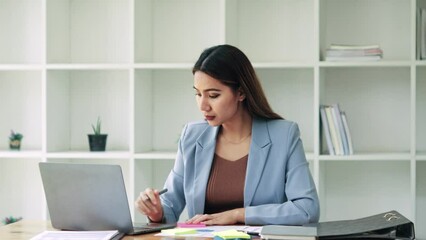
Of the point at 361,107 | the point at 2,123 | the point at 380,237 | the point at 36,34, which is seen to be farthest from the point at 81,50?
the point at 380,237

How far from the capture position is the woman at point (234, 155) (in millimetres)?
2779

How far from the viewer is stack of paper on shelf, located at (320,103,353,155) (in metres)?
3.82

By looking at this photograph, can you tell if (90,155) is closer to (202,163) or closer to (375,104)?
(202,163)

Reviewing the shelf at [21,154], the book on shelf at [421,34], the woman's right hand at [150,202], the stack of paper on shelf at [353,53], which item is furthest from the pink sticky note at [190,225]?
the book on shelf at [421,34]

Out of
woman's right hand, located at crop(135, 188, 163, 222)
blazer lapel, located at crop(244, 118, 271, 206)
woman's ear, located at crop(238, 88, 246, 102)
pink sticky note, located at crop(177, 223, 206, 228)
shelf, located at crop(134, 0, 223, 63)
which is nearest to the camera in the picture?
pink sticky note, located at crop(177, 223, 206, 228)

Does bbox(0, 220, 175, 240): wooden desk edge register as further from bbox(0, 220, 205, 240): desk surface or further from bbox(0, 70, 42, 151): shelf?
bbox(0, 70, 42, 151): shelf

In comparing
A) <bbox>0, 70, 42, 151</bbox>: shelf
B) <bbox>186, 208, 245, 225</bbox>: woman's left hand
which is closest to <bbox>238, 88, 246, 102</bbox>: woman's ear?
<bbox>186, 208, 245, 225</bbox>: woman's left hand

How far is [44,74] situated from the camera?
158 inches

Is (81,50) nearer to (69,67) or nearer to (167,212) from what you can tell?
(69,67)

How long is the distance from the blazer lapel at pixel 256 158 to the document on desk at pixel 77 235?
60 centimetres

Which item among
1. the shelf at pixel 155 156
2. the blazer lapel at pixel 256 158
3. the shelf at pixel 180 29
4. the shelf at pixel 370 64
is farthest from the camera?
the shelf at pixel 180 29

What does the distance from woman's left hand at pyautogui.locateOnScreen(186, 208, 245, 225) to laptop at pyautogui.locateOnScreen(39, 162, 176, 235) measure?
126mm

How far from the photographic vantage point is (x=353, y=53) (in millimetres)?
3797

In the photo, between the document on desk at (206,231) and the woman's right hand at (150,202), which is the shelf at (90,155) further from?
the document on desk at (206,231)
